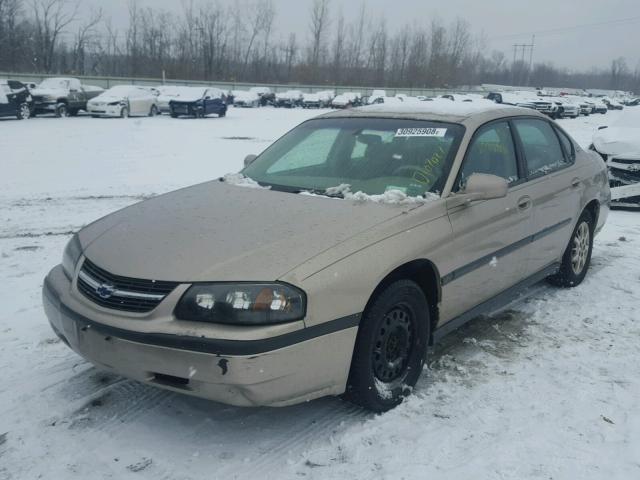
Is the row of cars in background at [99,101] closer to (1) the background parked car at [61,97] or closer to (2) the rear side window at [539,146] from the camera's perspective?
(1) the background parked car at [61,97]

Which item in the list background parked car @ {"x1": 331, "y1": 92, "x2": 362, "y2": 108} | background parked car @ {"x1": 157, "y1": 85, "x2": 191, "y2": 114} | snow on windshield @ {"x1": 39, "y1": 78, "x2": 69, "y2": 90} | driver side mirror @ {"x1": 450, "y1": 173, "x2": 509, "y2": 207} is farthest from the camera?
background parked car @ {"x1": 331, "y1": 92, "x2": 362, "y2": 108}

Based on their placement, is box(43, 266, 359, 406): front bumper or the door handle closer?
box(43, 266, 359, 406): front bumper

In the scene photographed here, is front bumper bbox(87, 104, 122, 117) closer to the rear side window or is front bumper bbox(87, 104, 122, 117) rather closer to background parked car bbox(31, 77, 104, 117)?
background parked car bbox(31, 77, 104, 117)

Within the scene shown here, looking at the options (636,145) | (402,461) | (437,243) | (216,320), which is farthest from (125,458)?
(636,145)

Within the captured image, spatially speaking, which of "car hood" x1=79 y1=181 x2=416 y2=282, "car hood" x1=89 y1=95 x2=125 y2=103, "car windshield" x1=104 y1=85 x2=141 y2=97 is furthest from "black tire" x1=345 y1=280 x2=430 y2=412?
"car windshield" x1=104 y1=85 x2=141 y2=97

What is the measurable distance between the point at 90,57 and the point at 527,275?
73599 mm

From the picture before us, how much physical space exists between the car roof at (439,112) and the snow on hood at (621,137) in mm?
5889

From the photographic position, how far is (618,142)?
9656 millimetres

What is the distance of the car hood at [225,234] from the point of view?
8.97ft

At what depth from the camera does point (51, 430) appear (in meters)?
2.98

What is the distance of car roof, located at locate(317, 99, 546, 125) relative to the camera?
159 inches

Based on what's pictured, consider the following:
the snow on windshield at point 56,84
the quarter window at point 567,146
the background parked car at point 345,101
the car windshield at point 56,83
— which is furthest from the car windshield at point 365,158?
the background parked car at point 345,101

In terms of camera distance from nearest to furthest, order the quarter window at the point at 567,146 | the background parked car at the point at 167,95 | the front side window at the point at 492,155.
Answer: the front side window at the point at 492,155 → the quarter window at the point at 567,146 → the background parked car at the point at 167,95

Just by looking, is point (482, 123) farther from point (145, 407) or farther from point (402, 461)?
point (145, 407)
